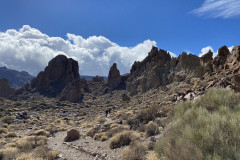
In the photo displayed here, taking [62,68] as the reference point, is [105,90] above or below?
below

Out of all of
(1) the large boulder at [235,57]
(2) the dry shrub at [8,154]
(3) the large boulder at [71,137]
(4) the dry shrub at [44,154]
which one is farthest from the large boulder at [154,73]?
(2) the dry shrub at [8,154]

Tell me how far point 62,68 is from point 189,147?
103 metres

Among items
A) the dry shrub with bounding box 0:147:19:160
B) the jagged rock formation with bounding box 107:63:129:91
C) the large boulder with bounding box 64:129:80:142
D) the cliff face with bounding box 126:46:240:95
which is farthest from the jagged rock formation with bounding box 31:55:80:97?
the dry shrub with bounding box 0:147:19:160

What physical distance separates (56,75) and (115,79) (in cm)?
3400

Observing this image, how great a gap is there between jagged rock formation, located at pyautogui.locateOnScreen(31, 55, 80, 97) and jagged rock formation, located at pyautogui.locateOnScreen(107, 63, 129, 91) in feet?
69.8

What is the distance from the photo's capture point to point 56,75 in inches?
3939

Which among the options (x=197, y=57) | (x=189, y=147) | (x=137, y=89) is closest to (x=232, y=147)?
(x=189, y=147)

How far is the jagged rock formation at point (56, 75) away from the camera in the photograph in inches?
3750

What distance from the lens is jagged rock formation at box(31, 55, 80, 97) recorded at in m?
95.2

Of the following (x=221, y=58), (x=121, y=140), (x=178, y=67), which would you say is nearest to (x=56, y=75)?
(x=178, y=67)

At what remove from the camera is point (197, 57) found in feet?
161

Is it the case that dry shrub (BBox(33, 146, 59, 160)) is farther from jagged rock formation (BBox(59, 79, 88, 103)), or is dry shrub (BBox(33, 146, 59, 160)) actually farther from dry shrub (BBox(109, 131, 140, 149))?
jagged rock formation (BBox(59, 79, 88, 103))

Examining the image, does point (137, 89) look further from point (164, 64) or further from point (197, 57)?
point (197, 57)

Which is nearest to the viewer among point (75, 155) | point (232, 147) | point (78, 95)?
point (232, 147)
